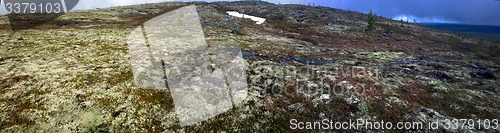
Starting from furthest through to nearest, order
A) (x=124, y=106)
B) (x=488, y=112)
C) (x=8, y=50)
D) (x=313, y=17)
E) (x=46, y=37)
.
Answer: (x=313, y=17), (x=46, y=37), (x=8, y=50), (x=488, y=112), (x=124, y=106)

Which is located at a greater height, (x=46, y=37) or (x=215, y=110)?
(x=46, y=37)

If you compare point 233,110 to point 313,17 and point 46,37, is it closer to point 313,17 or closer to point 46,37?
point 46,37

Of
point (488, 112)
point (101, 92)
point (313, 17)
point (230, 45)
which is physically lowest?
point (488, 112)

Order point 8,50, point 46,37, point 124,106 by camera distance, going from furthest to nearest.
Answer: point 46,37 → point 8,50 → point 124,106

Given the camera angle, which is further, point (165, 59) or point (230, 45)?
point (230, 45)

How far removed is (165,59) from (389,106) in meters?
22.0

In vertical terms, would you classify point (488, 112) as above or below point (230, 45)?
below

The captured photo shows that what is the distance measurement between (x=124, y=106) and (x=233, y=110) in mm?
7887

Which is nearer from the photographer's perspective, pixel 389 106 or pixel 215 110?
pixel 215 110

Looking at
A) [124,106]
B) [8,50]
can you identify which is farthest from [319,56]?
[8,50]

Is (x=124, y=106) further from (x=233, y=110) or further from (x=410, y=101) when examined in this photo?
(x=410, y=101)

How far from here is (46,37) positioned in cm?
3584

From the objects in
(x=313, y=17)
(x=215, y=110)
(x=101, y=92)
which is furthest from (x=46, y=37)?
(x=313, y=17)

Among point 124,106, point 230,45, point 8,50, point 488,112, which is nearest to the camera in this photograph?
point 124,106
